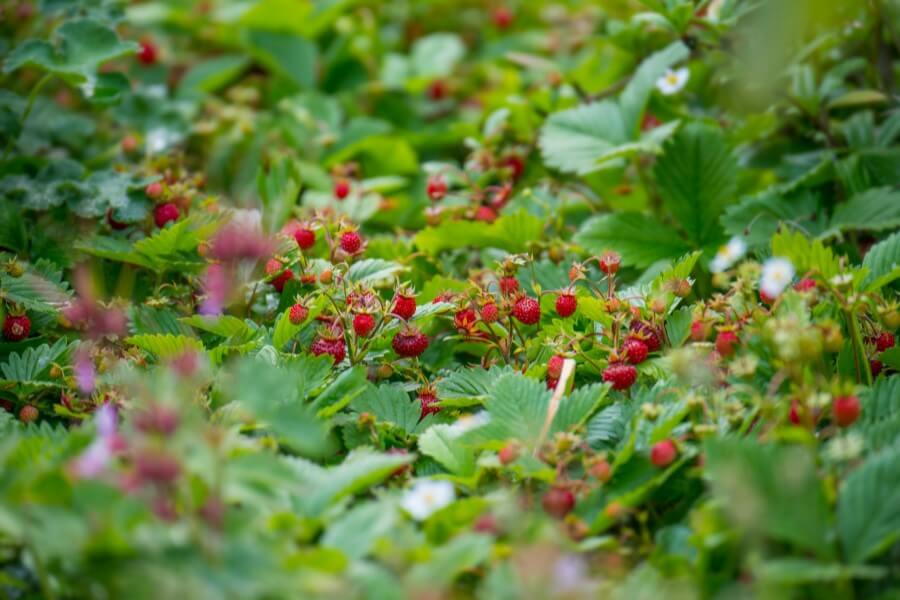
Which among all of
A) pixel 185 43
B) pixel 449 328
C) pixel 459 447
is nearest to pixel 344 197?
pixel 449 328

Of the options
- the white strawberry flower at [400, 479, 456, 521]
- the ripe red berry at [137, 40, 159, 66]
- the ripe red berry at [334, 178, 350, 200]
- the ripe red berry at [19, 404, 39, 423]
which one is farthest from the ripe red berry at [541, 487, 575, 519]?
the ripe red berry at [137, 40, 159, 66]

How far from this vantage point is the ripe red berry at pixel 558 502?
110 centimetres

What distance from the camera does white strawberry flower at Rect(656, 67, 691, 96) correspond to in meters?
1.90

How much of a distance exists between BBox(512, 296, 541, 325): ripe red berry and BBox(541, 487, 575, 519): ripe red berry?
0.35 m

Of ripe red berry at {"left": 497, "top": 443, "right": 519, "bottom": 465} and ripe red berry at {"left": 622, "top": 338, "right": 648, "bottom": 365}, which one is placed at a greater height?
ripe red berry at {"left": 622, "top": 338, "right": 648, "bottom": 365}

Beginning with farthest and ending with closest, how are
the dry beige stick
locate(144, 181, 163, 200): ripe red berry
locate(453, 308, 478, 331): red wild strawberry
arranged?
locate(144, 181, 163, 200): ripe red berry, locate(453, 308, 478, 331): red wild strawberry, the dry beige stick

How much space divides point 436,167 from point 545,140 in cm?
22

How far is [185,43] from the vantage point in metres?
2.85

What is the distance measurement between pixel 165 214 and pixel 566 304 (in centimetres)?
71

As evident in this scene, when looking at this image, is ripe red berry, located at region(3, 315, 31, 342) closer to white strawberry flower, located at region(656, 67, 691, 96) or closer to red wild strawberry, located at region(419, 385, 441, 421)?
red wild strawberry, located at region(419, 385, 441, 421)

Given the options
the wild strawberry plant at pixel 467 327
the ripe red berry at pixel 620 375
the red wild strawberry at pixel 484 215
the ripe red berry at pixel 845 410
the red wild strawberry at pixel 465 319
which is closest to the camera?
the wild strawberry plant at pixel 467 327

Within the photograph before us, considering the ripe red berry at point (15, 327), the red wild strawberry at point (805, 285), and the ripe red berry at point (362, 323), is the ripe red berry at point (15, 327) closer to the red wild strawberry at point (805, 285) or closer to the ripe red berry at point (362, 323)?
the ripe red berry at point (362, 323)

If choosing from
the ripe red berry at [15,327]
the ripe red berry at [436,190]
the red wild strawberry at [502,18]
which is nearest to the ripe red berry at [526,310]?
the ripe red berry at [436,190]

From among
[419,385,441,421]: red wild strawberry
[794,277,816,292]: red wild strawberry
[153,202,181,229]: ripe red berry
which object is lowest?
[419,385,441,421]: red wild strawberry
